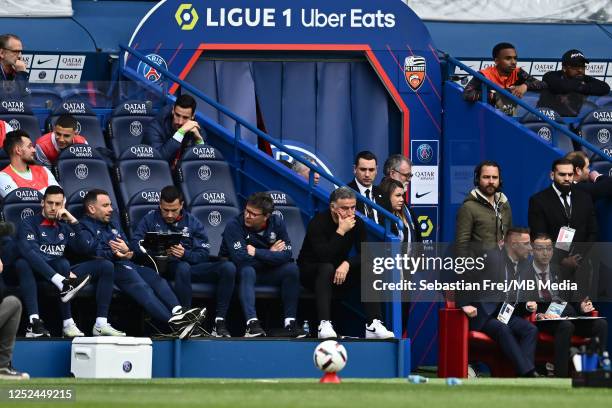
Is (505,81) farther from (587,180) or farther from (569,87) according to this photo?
(587,180)

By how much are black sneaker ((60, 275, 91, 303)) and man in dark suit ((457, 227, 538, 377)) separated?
155 inches

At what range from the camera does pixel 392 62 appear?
2070 cm

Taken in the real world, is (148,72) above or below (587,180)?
above

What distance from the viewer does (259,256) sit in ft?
55.3

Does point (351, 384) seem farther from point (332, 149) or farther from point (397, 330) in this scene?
point (332, 149)

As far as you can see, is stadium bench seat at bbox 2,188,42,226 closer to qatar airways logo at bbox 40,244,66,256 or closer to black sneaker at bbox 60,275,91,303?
qatar airways logo at bbox 40,244,66,256

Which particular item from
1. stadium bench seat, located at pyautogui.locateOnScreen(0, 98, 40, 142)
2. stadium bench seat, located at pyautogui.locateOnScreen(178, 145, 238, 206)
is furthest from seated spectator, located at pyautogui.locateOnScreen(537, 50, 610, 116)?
stadium bench seat, located at pyautogui.locateOnScreen(0, 98, 40, 142)

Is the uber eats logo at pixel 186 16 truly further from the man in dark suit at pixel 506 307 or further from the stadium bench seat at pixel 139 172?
the man in dark suit at pixel 506 307

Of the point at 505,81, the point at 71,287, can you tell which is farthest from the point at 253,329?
the point at 505,81

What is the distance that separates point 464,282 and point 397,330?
90 cm

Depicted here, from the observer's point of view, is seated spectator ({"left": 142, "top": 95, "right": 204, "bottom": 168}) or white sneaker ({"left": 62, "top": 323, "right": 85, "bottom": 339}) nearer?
white sneaker ({"left": 62, "top": 323, "right": 85, "bottom": 339})

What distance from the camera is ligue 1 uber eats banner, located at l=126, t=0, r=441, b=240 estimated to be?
2044cm

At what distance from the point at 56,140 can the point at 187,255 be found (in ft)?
6.56

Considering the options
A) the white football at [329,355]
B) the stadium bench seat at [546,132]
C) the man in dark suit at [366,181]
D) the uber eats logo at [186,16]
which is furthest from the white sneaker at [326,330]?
the uber eats logo at [186,16]
